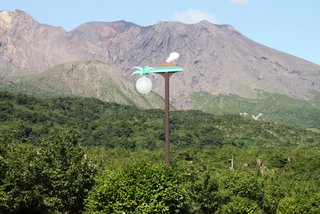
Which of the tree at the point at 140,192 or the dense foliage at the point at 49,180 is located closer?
the tree at the point at 140,192

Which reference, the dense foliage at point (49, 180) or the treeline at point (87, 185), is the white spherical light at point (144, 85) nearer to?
the treeline at point (87, 185)

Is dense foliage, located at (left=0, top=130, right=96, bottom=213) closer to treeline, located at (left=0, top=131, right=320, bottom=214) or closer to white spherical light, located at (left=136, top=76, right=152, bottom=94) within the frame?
treeline, located at (left=0, top=131, right=320, bottom=214)

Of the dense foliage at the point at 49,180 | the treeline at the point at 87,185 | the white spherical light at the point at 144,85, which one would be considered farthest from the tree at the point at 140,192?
the white spherical light at the point at 144,85

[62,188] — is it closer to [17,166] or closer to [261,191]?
[17,166]

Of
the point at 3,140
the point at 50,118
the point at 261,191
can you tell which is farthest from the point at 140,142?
the point at 3,140

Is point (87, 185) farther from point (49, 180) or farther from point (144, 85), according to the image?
point (144, 85)

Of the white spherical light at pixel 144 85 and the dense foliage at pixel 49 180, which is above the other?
the white spherical light at pixel 144 85

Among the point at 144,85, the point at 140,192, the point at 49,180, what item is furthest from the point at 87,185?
the point at 144,85

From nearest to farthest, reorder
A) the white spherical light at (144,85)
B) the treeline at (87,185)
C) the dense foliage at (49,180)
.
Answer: the white spherical light at (144,85) < the treeline at (87,185) < the dense foliage at (49,180)

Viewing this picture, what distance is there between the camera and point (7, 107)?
19288cm

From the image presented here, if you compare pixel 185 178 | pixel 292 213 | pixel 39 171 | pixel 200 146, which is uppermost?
pixel 39 171

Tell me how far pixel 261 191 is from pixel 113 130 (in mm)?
139639

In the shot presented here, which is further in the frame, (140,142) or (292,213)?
(140,142)

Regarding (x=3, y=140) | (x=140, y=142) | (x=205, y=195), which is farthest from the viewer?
(x=140, y=142)
